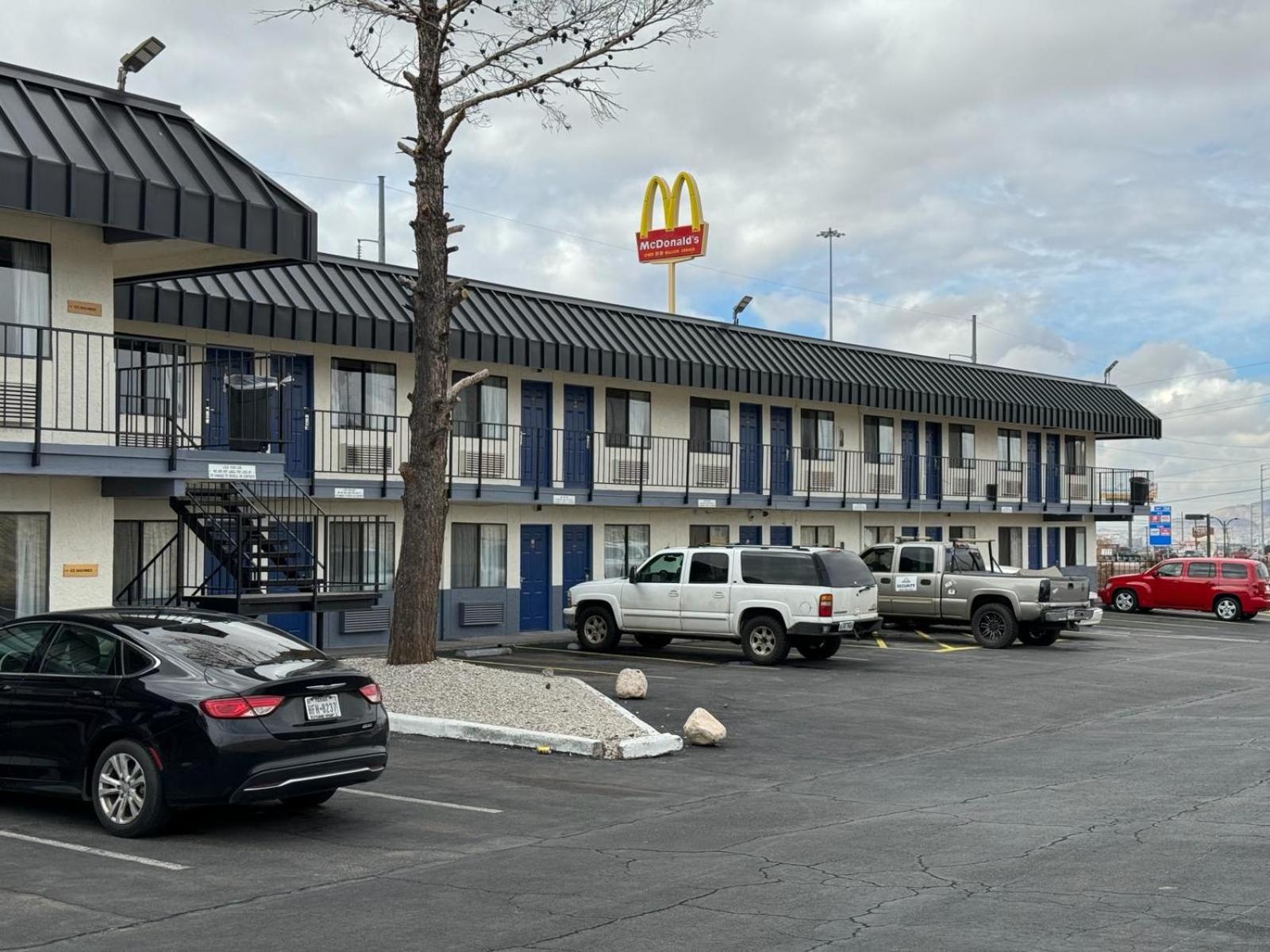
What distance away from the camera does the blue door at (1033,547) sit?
48.3 meters

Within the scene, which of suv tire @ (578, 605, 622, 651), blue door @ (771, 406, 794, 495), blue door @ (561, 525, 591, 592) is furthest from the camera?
blue door @ (771, 406, 794, 495)

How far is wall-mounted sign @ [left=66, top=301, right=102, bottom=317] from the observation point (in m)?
16.6

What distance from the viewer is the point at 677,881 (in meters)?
8.80

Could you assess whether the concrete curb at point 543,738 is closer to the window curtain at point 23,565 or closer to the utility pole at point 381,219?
the window curtain at point 23,565

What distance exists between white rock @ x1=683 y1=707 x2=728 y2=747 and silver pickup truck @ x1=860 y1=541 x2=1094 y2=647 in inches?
586

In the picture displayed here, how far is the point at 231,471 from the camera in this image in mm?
17250

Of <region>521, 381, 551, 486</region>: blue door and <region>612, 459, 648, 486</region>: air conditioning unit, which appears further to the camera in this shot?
<region>612, 459, 648, 486</region>: air conditioning unit

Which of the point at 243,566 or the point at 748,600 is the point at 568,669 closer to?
the point at 748,600

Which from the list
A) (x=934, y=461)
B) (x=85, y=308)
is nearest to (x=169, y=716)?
(x=85, y=308)

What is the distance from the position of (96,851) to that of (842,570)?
16.6 m

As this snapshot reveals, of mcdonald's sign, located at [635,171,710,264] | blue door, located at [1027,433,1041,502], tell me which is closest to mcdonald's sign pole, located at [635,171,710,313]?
mcdonald's sign, located at [635,171,710,264]

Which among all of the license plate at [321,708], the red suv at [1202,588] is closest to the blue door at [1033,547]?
the red suv at [1202,588]

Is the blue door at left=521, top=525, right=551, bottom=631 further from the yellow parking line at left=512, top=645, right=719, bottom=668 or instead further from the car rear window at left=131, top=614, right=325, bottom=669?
the car rear window at left=131, top=614, right=325, bottom=669

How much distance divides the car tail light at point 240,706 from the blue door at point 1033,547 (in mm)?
41430
